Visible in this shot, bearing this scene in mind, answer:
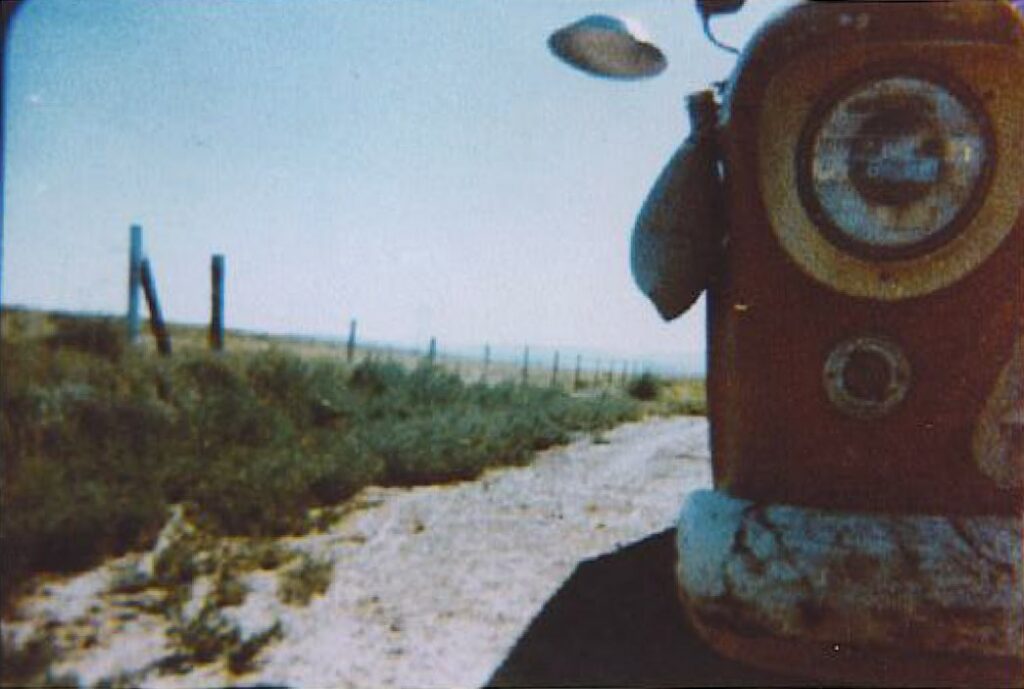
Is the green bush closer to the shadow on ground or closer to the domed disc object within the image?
the shadow on ground

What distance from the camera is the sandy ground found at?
95.5 inches

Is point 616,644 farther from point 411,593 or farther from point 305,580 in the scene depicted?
point 305,580

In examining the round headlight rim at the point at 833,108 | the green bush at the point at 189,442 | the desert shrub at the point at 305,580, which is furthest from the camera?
the green bush at the point at 189,442

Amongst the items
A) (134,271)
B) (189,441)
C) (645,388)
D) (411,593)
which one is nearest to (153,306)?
(134,271)

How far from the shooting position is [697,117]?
2.10 meters

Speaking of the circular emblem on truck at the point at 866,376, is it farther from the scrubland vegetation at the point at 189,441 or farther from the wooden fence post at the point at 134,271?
the wooden fence post at the point at 134,271

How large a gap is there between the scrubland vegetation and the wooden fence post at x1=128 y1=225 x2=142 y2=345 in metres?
0.75

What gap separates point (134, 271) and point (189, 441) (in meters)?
4.89

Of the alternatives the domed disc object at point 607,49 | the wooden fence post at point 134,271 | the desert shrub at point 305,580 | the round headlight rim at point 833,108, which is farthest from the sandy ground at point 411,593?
the wooden fence post at point 134,271

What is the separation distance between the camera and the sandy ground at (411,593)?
2.43m

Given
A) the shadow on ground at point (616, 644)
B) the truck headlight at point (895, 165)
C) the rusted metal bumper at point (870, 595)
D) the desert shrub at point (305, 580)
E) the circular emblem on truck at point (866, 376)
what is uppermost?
the truck headlight at point (895, 165)

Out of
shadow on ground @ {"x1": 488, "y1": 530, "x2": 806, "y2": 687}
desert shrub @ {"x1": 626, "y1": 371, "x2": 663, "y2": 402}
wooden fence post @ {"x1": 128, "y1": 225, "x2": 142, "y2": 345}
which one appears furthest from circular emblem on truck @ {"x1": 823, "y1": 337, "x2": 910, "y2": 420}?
desert shrub @ {"x1": 626, "y1": 371, "x2": 663, "y2": 402}

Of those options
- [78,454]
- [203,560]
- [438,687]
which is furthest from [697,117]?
[78,454]

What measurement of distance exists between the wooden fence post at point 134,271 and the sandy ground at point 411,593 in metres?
5.15
